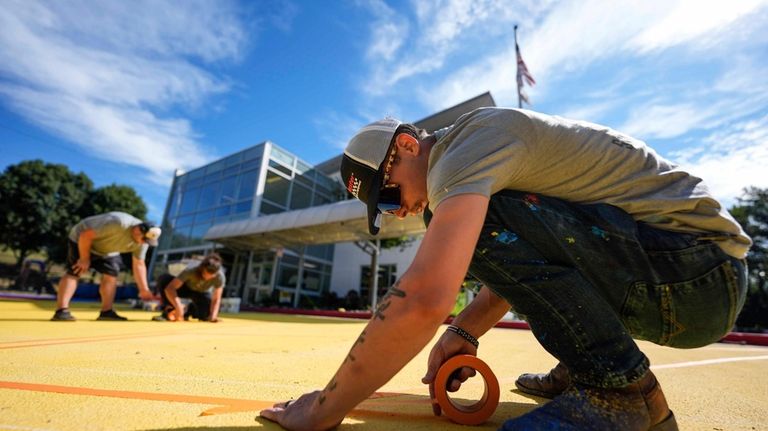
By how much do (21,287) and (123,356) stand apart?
23.4 meters

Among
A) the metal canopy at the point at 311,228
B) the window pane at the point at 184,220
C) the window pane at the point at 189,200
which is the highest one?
the window pane at the point at 189,200

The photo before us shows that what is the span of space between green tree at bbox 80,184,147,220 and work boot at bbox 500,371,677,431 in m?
32.0

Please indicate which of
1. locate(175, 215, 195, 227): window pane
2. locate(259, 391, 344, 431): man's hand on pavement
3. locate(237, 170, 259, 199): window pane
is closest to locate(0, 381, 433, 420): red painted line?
locate(259, 391, 344, 431): man's hand on pavement

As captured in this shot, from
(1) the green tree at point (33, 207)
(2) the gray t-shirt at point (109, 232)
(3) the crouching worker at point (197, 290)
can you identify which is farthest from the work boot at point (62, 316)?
(1) the green tree at point (33, 207)

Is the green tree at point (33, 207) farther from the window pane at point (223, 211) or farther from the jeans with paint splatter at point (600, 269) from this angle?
the jeans with paint splatter at point (600, 269)

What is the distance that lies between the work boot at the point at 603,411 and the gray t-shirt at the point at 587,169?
19.4 inches

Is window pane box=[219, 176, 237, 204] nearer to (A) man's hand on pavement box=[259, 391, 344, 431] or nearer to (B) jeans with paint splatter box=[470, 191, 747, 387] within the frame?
(A) man's hand on pavement box=[259, 391, 344, 431]

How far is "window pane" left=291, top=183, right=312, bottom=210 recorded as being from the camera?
65.2ft

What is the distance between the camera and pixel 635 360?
0.95m

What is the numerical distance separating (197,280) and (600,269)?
22.5ft

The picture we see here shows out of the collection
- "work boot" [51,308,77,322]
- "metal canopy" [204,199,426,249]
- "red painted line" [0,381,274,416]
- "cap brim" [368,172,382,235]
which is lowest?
"work boot" [51,308,77,322]

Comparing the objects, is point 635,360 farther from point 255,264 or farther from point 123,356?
point 255,264

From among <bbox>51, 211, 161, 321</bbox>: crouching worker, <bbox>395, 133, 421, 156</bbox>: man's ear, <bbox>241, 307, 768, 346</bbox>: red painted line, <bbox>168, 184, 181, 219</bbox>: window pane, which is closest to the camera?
<bbox>395, 133, 421, 156</bbox>: man's ear

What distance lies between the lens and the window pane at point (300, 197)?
19875mm
